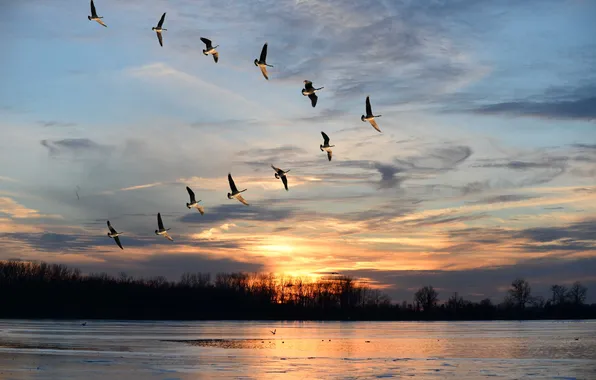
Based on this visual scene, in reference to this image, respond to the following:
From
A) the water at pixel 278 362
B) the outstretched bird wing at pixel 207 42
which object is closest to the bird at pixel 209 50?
the outstretched bird wing at pixel 207 42

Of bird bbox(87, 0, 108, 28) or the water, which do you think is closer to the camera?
the water

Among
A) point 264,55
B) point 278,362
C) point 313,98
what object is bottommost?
point 278,362

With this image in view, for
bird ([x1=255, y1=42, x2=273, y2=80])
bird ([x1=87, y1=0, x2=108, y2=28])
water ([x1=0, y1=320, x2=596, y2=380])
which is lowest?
water ([x1=0, y1=320, x2=596, y2=380])

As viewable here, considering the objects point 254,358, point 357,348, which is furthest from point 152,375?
point 357,348

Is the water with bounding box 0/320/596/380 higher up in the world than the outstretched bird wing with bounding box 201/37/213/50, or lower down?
lower down

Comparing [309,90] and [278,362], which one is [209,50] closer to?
[309,90]

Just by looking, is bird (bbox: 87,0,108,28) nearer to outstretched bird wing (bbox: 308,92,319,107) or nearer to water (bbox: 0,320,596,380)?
outstretched bird wing (bbox: 308,92,319,107)

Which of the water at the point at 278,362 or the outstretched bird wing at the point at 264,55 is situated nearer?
the water at the point at 278,362

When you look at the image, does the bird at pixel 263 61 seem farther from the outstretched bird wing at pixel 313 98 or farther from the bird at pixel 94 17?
the bird at pixel 94 17

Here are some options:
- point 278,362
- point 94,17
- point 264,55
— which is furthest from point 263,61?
point 278,362

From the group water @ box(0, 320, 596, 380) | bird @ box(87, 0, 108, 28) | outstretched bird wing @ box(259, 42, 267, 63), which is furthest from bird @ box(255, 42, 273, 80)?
water @ box(0, 320, 596, 380)

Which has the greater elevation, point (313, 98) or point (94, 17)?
point (94, 17)

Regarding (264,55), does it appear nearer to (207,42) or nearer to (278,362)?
(207,42)

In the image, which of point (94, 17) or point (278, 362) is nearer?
point (94, 17)
